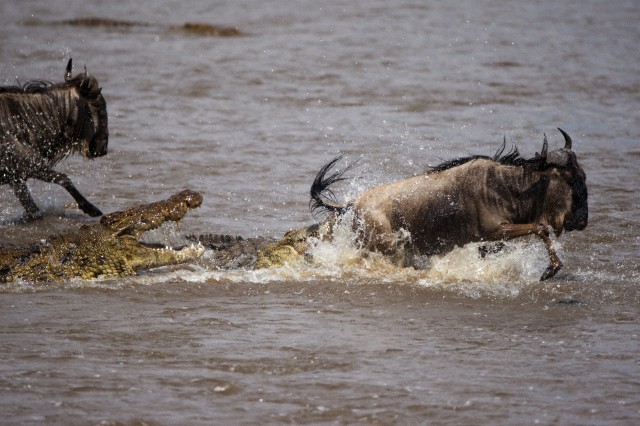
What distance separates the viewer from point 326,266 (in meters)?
8.23

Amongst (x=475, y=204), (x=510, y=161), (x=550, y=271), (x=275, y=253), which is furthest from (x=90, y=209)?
(x=550, y=271)

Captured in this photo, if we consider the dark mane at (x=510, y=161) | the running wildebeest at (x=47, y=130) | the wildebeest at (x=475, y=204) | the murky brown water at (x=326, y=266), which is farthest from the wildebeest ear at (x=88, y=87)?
the dark mane at (x=510, y=161)

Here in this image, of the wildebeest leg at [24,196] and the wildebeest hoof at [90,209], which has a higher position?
the wildebeest leg at [24,196]

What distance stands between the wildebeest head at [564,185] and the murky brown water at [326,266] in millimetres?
463

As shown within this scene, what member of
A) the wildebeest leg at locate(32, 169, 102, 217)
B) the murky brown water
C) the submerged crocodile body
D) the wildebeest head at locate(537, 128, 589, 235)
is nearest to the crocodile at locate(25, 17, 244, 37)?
the murky brown water

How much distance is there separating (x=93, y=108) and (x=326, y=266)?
367cm

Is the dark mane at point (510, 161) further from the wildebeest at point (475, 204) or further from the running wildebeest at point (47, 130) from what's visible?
the running wildebeest at point (47, 130)

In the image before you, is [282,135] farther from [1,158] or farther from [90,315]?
[90,315]

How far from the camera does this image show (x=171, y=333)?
263 inches

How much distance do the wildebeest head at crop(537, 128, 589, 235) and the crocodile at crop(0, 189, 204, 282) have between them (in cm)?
263

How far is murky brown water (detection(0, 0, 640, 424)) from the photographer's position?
5.75 meters

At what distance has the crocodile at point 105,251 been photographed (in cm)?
781

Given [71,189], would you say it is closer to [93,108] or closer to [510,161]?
[93,108]

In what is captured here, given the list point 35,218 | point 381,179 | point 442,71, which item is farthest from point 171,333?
point 442,71
